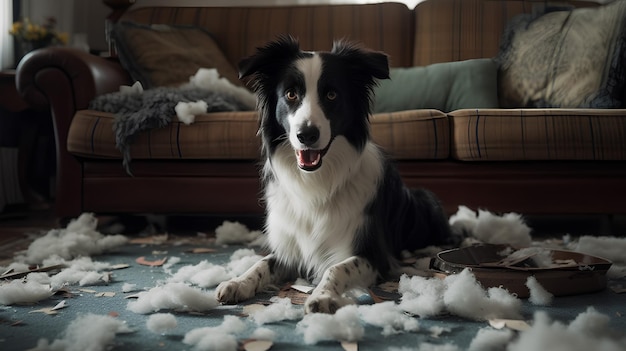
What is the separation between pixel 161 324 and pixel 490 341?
83cm

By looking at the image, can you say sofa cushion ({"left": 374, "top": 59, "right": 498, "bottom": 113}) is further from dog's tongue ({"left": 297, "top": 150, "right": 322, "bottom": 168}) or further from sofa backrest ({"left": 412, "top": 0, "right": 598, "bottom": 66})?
dog's tongue ({"left": 297, "top": 150, "right": 322, "bottom": 168})

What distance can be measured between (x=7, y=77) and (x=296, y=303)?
3132 millimetres

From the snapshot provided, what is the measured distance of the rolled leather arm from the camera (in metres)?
3.08

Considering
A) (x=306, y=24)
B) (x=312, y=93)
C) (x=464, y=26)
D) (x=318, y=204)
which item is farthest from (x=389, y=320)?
(x=306, y=24)

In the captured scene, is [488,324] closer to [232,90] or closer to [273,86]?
[273,86]

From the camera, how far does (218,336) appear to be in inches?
52.9

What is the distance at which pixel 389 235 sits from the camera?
225cm

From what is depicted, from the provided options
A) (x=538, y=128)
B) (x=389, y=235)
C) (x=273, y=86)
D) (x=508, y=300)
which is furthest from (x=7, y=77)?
(x=508, y=300)

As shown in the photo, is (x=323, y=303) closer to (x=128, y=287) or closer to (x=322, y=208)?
(x=322, y=208)

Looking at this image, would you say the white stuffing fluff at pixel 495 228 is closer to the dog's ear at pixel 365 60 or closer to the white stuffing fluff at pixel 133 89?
the dog's ear at pixel 365 60

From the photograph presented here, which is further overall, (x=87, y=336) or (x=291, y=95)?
(x=291, y=95)

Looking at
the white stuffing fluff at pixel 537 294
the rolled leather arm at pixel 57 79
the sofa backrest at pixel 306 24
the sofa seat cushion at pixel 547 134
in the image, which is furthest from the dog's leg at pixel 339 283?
the sofa backrest at pixel 306 24

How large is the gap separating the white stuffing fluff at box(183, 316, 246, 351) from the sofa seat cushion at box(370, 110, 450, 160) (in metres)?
1.63

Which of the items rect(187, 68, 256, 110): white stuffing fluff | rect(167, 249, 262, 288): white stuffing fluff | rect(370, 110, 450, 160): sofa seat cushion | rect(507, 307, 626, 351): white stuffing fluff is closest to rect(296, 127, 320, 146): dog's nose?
rect(167, 249, 262, 288): white stuffing fluff
